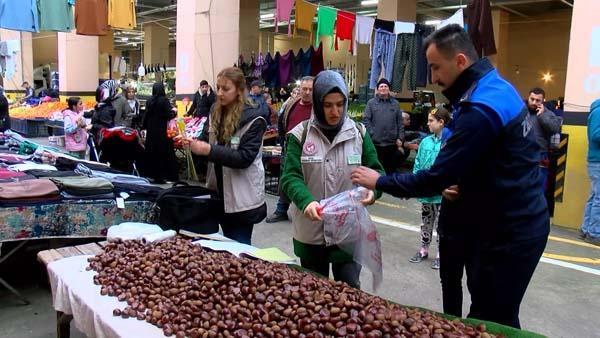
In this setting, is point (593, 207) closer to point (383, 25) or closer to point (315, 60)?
point (383, 25)

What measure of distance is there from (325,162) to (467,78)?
0.85 meters

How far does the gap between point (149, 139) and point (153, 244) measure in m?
5.54

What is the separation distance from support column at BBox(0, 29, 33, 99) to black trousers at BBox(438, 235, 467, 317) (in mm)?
20033

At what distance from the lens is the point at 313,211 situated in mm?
2504

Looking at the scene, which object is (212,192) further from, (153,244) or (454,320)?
(454,320)

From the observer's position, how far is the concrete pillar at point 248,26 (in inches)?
569

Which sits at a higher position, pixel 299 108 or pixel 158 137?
pixel 299 108

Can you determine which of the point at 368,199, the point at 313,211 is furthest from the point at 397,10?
the point at 313,211

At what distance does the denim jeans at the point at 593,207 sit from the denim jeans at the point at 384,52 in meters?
4.43

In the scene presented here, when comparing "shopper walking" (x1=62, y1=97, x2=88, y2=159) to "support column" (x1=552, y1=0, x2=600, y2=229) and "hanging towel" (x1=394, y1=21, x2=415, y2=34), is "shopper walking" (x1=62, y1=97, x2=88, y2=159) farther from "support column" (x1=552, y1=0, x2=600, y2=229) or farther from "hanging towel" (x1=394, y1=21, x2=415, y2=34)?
"support column" (x1=552, y1=0, x2=600, y2=229)

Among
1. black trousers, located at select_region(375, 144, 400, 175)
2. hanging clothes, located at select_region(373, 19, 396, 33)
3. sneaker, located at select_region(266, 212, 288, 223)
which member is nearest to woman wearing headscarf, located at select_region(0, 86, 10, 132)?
sneaker, located at select_region(266, 212, 288, 223)

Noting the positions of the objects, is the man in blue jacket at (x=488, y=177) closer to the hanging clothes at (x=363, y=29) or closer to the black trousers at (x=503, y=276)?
the black trousers at (x=503, y=276)

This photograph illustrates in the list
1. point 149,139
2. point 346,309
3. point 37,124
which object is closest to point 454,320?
point 346,309

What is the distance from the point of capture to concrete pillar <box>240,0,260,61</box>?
1445 centimetres
